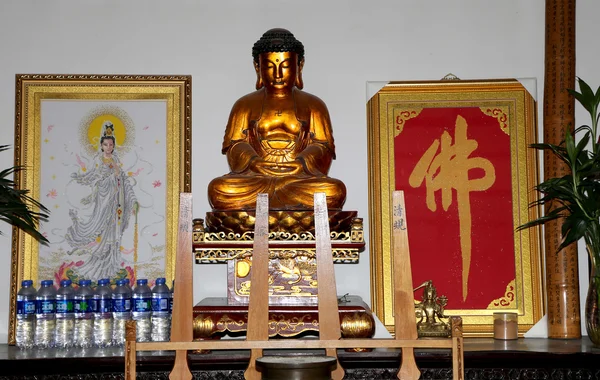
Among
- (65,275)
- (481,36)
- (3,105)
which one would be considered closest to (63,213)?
(65,275)

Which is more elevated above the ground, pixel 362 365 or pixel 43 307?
pixel 43 307

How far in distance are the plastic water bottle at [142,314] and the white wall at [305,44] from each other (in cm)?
67

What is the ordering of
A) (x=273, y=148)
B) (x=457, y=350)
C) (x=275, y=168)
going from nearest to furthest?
(x=457, y=350), (x=275, y=168), (x=273, y=148)

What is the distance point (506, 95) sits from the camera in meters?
4.66

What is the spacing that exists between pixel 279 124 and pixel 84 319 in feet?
4.82

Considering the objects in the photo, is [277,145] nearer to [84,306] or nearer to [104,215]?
[104,215]

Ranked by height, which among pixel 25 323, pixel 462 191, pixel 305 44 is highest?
pixel 305 44

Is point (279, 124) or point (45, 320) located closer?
point (45, 320)

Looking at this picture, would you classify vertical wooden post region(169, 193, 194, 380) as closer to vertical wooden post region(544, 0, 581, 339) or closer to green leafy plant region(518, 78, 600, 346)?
green leafy plant region(518, 78, 600, 346)

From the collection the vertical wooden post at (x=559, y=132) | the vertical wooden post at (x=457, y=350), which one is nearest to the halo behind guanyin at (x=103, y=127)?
the vertical wooden post at (x=559, y=132)

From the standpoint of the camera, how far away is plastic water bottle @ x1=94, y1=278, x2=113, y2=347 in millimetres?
4102

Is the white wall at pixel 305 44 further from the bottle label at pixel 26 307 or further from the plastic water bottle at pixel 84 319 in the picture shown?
the bottle label at pixel 26 307

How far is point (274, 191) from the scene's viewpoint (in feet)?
13.5

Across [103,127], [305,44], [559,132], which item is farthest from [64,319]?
[559,132]
